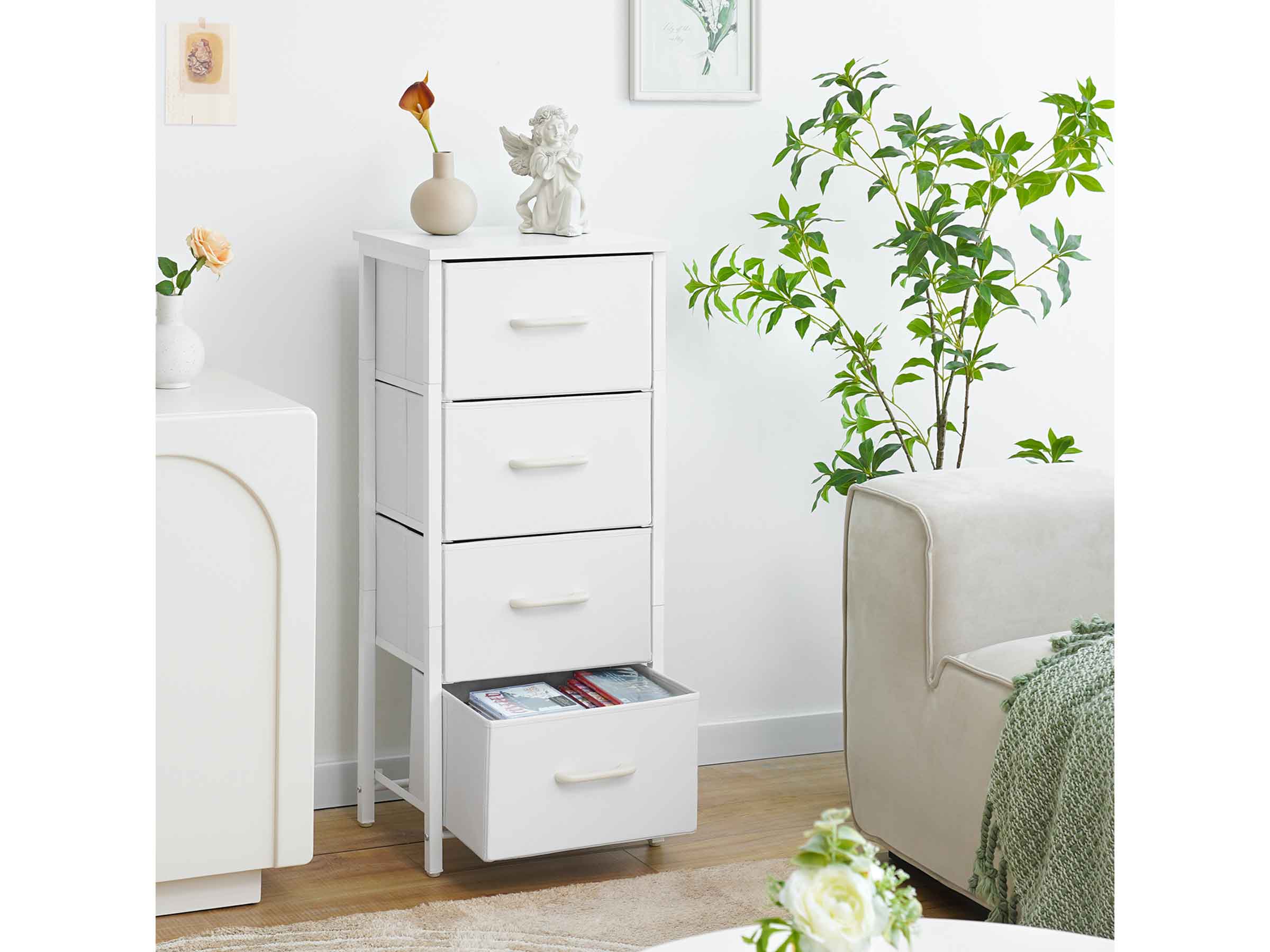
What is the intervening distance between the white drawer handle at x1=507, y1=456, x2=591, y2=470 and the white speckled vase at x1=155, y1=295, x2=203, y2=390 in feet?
1.75

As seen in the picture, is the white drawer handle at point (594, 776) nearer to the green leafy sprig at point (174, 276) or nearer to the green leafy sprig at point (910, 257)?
the green leafy sprig at point (910, 257)

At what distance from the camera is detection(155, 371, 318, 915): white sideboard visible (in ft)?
7.38

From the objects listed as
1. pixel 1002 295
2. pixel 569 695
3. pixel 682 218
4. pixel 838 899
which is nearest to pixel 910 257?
pixel 1002 295

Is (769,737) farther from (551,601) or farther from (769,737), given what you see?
(551,601)

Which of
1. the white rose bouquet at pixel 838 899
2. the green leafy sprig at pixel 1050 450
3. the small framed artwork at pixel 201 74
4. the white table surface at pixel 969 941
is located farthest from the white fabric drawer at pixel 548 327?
the white rose bouquet at pixel 838 899

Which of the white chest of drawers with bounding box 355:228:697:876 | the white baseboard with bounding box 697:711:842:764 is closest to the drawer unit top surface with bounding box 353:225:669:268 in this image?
the white chest of drawers with bounding box 355:228:697:876

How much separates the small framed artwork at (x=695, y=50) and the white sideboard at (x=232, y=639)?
1042 mm

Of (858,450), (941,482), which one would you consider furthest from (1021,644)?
(858,450)

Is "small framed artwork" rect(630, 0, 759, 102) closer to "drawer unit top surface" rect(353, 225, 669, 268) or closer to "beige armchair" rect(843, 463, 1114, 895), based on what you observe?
"drawer unit top surface" rect(353, 225, 669, 268)

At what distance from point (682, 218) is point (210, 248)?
978 mm

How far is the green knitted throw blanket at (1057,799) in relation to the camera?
6.25ft

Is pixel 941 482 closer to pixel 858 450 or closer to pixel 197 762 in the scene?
pixel 858 450
